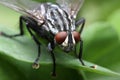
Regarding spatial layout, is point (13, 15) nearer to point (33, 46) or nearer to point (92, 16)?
point (92, 16)

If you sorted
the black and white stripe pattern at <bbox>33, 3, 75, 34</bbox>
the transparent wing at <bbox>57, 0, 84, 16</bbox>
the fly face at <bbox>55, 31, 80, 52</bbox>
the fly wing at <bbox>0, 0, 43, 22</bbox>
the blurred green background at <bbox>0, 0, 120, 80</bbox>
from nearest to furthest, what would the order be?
the blurred green background at <bbox>0, 0, 120, 80</bbox> < the fly face at <bbox>55, 31, 80, 52</bbox> < the black and white stripe pattern at <bbox>33, 3, 75, 34</bbox> < the fly wing at <bbox>0, 0, 43, 22</bbox> < the transparent wing at <bbox>57, 0, 84, 16</bbox>

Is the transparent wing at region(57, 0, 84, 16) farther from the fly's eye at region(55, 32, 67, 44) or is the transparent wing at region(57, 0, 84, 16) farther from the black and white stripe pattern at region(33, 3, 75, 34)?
the fly's eye at region(55, 32, 67, 44)

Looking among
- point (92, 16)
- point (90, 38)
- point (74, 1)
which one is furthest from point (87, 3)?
point (90, 38)

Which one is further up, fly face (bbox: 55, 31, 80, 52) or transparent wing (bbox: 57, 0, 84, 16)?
transparent wing (bbox: 57, 0, 84, 16)

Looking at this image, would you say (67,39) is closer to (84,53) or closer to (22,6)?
(84,53)

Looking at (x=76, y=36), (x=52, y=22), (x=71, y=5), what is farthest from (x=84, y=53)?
(x=71, y=5)

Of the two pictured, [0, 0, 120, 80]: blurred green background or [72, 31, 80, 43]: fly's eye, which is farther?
[72, 31, 80, 43]: fly's eye

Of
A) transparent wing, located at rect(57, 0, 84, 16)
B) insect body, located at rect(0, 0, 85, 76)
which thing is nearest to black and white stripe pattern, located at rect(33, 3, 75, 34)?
insect body, located at rect(0, 0, 85, 76)
